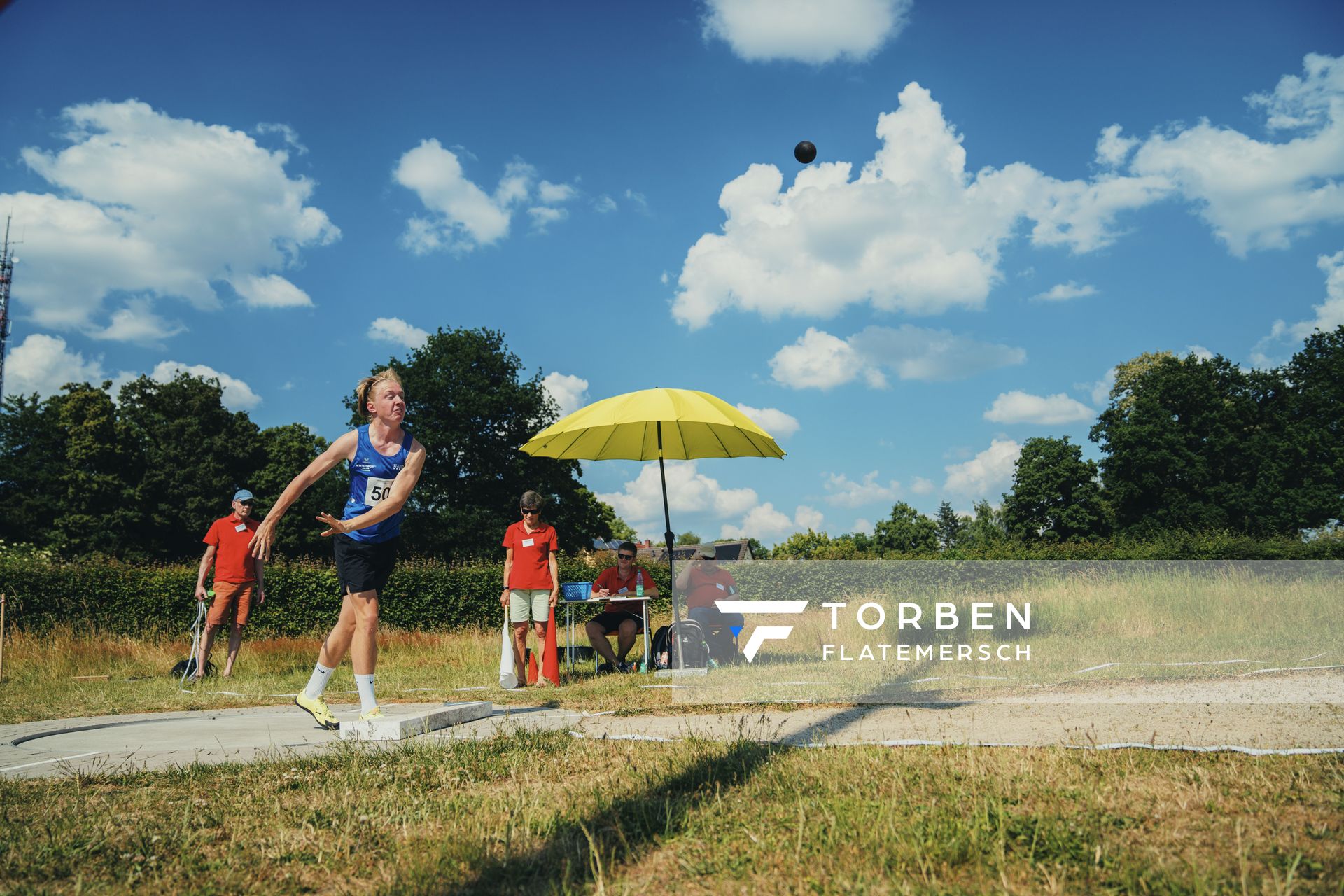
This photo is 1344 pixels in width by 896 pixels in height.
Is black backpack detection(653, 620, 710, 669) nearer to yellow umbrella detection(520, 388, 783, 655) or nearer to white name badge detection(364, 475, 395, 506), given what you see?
yellow umbrella detection(520, 388, 783, 655)

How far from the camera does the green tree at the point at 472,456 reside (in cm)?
3884

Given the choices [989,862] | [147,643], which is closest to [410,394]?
[147,643]

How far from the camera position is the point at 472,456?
40.7 meters

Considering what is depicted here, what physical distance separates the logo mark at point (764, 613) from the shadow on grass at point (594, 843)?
5747 mm

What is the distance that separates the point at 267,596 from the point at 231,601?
7683 mm

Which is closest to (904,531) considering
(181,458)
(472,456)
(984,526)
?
(984,526)

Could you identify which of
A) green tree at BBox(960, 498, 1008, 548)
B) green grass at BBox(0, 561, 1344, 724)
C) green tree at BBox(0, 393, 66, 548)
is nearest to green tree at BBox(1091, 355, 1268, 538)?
green tree at BBox(960, 498, 1008, 548)

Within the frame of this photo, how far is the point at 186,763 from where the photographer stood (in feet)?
14.7

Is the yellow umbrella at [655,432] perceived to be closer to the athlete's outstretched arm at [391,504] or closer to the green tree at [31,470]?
the athlete's outstretched arm at [391,504]

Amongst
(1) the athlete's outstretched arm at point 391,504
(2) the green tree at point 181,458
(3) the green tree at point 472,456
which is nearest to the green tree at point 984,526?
(3) the green tree at point 472,456

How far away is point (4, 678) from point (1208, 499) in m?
49.4

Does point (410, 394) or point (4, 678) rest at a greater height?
point (410, 394)

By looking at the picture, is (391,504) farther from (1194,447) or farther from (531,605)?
(1194,447)

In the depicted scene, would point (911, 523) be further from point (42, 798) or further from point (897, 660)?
point (42, 798)
